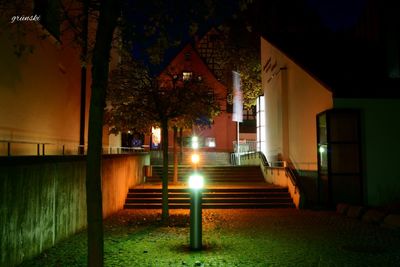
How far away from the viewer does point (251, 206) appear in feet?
54.9

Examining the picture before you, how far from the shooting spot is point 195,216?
8.92m


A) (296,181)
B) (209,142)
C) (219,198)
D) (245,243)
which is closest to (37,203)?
(245,243)

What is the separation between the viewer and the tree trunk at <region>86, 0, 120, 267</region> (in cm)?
546

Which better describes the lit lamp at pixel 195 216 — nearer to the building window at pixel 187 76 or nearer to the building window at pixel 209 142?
the building window at pixel 187 76

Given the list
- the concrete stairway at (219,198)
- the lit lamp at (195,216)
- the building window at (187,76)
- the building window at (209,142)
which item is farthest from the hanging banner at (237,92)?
the lit lamp at (195,216)

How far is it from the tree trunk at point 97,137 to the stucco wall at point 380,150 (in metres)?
12.4

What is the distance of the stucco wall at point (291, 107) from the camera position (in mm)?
17766

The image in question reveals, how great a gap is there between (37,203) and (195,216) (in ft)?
10.6

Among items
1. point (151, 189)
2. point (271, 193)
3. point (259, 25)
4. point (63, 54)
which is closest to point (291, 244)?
point (271, 193)

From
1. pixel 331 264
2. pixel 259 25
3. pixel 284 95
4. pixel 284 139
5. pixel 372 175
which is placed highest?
pixel 259 25

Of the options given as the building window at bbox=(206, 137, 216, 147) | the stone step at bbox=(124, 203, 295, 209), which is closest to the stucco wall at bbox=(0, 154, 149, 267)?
the stone step at bbox=(124, 203, 295, 209)

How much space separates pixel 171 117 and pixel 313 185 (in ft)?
24.1

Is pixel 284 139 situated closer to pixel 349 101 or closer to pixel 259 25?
pixel 349 101

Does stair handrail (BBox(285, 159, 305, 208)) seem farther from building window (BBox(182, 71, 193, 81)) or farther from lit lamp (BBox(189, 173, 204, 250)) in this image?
lit lamp (BBox(189, 173, 204, 250))
